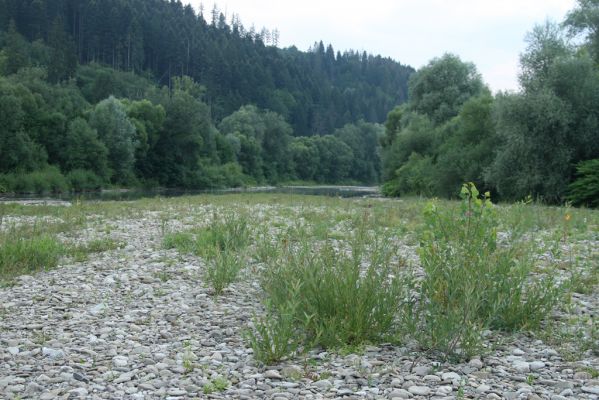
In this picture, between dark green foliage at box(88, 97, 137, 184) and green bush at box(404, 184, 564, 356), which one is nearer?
green bush at box(404, 184, 564, 356)

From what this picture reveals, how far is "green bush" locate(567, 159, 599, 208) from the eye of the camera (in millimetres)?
32812

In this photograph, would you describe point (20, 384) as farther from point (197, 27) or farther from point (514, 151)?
point (197, 27)

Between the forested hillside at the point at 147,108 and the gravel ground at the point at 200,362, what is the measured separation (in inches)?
2130

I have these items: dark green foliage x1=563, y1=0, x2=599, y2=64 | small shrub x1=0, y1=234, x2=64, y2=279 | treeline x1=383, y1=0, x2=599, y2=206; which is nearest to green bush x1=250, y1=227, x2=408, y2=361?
small shrub x1=0, y1=234, x2=64, y2=279

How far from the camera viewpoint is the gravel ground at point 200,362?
206 inches

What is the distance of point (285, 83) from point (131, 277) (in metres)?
192

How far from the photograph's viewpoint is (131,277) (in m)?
10.3

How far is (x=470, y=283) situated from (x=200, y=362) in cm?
334

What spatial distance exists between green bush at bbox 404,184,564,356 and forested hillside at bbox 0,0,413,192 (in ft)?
189

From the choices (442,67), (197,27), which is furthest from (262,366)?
(197,27)

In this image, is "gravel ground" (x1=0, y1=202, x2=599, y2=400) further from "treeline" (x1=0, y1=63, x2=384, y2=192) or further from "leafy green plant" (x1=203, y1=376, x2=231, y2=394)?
"treeline" (x1=0, y1=63, x2=384, y2=192)

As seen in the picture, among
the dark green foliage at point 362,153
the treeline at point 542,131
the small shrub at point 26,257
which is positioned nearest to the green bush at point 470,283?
the small shrub at point 26,257

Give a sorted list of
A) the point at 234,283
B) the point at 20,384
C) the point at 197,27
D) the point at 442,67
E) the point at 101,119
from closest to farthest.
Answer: the point at 20,384 → the point at 234,283 → the point at 442,67 → the point at 101,119 → the point at 197,27

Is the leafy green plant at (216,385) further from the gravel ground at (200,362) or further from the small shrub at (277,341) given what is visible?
the small shrub at (277,341)
